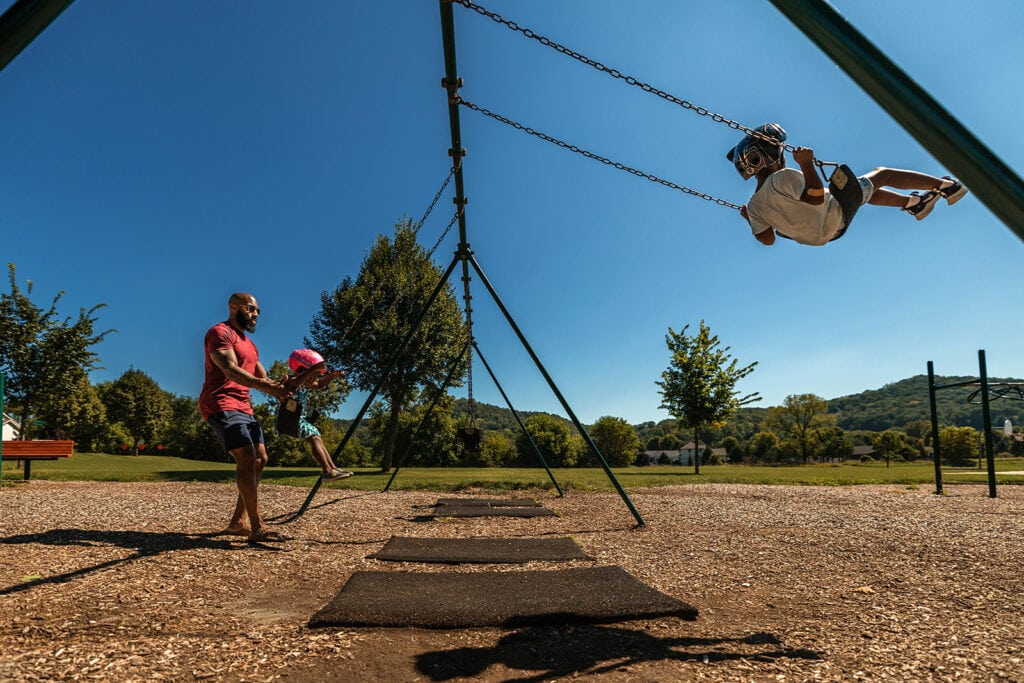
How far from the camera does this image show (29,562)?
14.0 feet

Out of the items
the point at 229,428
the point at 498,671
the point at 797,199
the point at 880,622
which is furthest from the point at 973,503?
the point at 229,428

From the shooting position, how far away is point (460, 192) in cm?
706

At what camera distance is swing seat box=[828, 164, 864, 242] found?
10.7ft

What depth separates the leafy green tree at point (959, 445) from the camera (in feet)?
204

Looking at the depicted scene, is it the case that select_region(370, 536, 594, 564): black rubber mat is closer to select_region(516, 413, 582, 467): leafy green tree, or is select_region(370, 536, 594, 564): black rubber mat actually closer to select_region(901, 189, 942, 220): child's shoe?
select_region(901, 189, 942, 220): child's shoe

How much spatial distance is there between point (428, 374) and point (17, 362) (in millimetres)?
13295

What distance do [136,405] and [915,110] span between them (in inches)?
2386

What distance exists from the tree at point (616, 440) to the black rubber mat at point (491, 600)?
5024 cm

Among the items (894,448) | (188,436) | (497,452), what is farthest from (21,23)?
(894,448)

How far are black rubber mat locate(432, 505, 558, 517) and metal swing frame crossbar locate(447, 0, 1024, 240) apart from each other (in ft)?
23.0

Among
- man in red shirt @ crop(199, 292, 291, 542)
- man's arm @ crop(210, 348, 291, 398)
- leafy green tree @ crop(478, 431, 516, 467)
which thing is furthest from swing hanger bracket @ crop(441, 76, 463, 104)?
leafy green tree @ crop(478, 431, 516, 467)

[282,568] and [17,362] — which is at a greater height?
[17,362]

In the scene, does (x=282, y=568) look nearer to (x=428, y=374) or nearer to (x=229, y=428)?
(x=229, y=428)

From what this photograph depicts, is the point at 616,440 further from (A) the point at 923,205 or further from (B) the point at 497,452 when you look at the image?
(A) the point at 923,205
